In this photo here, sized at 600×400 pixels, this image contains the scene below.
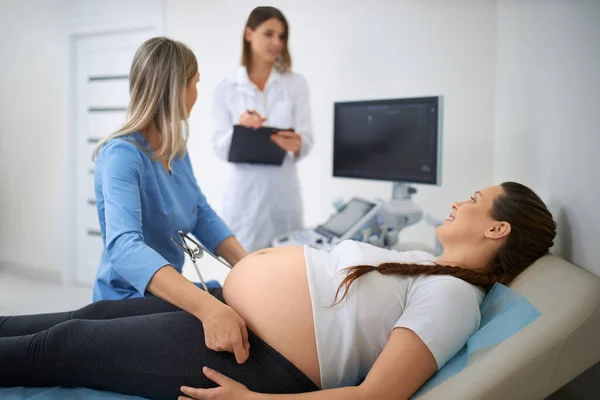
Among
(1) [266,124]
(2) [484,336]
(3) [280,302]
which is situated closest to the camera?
(2) [484,336]

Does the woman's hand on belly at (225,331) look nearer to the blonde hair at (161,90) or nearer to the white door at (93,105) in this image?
the blonde hair at (161,90)

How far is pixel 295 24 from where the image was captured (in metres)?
2.90

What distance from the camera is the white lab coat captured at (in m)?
2.53

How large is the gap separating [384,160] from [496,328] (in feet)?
3.88

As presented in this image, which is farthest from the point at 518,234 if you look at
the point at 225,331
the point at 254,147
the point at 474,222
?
the point at 254,147

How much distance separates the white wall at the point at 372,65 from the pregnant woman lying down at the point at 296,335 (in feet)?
4.55

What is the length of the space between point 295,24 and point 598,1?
6.31 feet

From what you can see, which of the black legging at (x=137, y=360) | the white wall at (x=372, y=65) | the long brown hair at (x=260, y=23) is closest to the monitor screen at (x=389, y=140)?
the long brown hair at (x=260, y=23)

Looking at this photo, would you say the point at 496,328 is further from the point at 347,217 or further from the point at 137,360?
the point at 347,217

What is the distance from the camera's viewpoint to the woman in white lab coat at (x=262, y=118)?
250 centimetres

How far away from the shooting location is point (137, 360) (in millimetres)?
1064

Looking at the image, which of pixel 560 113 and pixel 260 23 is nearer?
pixel 560 113

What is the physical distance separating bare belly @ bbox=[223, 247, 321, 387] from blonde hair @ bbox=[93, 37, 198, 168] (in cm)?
43

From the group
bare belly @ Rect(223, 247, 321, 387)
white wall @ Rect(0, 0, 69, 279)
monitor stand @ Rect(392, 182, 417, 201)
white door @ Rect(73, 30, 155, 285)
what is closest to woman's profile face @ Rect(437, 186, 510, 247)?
bare belly @ Rect(223, 247, 321, 387)
